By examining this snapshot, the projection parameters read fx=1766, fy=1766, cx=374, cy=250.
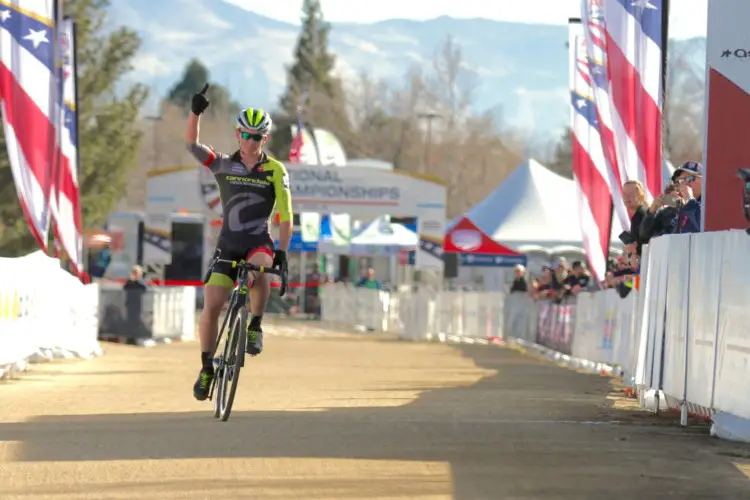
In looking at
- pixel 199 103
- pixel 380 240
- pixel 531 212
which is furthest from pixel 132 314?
pixel 380 240

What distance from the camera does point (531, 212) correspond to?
5094cm

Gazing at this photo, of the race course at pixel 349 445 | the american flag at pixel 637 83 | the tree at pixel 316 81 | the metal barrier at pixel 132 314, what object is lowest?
the metal barrier at pixel 132 314

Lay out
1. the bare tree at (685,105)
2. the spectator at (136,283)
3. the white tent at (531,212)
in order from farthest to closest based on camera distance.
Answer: the bare tree at (685,105) → the white tent at (531,212) → the spectator at (136,283)

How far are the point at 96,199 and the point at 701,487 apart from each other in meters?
50.7

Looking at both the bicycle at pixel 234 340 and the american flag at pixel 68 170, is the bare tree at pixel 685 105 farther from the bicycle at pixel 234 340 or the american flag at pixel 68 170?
the bicycle at pixel 234 340

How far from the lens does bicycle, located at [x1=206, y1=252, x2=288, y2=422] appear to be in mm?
11125

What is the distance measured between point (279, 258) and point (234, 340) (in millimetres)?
626

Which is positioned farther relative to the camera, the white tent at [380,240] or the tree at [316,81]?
the tree at [316,81]

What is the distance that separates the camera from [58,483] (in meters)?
7.91

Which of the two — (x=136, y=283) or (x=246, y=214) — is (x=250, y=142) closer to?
(x=246, y=214)

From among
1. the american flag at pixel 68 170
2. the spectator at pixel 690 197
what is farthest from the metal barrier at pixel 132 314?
the spectator at pixel 690 197

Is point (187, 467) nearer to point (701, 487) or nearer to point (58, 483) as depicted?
point (58, 483)

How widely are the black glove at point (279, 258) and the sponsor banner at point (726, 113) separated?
3043 mm

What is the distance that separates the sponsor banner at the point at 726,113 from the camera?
11.9 m
